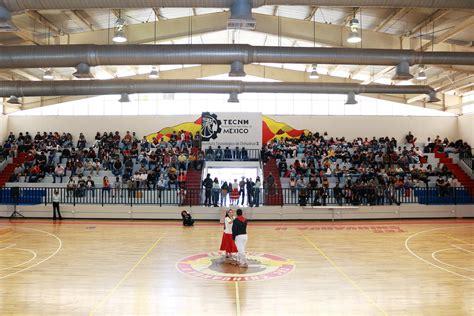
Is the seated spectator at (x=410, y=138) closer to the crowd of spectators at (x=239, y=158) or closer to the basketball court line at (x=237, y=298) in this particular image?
the crowd of spectators at (x=239, y=158)

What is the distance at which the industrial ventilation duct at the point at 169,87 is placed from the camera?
70.3 feet

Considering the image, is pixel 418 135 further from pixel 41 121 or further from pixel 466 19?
pixel 41 121

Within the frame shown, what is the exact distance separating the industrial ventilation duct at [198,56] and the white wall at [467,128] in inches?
703

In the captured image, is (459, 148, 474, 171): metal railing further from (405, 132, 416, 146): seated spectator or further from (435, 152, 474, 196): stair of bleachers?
(405, 132, 416, 146): seated spectator

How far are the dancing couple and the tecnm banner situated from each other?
1594 centimetres

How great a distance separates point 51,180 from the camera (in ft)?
83.7

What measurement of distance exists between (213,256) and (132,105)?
23.6m

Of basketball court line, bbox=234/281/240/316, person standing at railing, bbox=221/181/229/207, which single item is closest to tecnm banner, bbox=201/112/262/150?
person standing at railing, bbox=221/181/229/207

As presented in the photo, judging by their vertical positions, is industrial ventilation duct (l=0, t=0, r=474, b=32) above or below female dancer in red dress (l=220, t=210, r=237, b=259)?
above

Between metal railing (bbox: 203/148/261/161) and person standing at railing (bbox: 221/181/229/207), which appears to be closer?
person standing at railing (bbox: 221/181/229/207)

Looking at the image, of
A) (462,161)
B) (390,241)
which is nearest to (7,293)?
(390,241)

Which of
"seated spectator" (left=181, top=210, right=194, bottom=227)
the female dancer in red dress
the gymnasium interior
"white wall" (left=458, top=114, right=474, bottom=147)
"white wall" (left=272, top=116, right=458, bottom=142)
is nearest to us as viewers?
the gymnasium interior

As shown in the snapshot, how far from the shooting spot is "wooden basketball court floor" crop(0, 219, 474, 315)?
340 inches

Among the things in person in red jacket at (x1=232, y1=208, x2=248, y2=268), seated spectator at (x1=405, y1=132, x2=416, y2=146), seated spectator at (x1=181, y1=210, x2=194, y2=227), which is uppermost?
seated spectator at (x1=405, y1=132, x2=416, y2=146)
